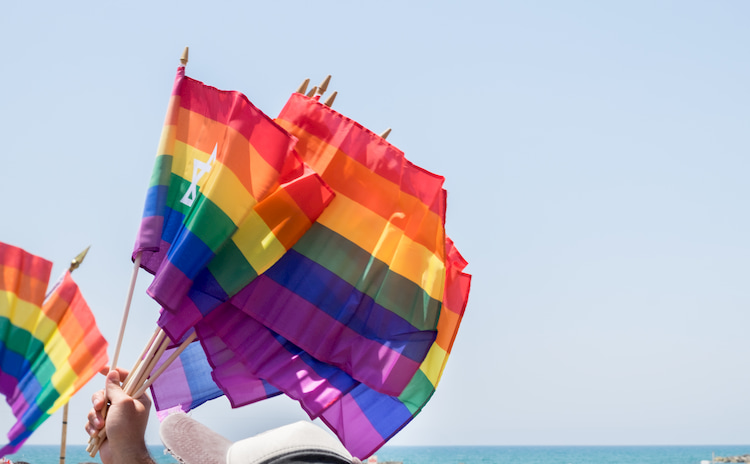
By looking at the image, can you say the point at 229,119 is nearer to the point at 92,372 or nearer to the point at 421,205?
the point at 421,205

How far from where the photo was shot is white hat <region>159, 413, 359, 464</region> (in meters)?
1.80

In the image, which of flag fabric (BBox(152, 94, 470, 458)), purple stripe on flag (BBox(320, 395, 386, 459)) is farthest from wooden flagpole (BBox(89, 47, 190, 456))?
purple stripe on flag (BBox(320, 395, 386, 459))

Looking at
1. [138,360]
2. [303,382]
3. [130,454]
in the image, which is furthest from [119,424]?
[303,382]

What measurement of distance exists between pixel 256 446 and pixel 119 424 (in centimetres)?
67

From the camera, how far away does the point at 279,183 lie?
10.7 feet

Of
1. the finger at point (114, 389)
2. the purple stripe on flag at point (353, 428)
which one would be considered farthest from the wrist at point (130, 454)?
the purple stripe on flag at point (353, 428)

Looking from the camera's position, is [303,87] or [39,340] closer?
[303,87]

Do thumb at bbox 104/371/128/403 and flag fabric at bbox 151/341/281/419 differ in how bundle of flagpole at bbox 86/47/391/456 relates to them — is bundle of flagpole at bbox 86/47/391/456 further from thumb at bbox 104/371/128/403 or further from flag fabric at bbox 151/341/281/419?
flag fabric at bbox 151/341/281/419

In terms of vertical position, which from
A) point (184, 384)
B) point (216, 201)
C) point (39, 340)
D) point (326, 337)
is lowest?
point (184, 384)

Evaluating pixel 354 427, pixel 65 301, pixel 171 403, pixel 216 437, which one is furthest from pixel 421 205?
pixel 65 301

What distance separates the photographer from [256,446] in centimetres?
185

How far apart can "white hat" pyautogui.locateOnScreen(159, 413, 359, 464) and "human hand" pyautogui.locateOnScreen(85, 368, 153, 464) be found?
23 cm

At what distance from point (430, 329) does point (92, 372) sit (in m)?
4.05

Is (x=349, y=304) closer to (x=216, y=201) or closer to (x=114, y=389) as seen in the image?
(x=216, y=201)
